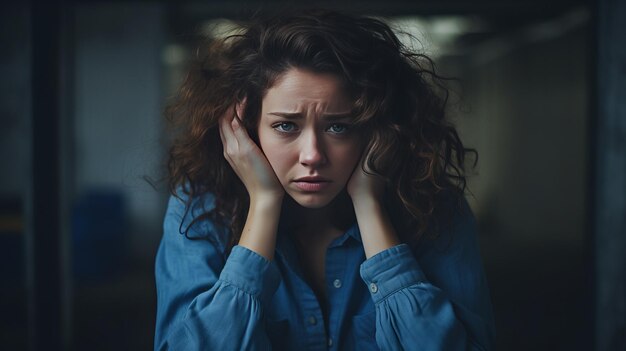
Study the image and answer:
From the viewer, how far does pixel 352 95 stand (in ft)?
4.30

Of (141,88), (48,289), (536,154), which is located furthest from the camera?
(536,154)

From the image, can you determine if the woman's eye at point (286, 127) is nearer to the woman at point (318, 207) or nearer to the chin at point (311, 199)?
the woman at point (318, 207)

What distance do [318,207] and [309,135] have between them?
0.18 m

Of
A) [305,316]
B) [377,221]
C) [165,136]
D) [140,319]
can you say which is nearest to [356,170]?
[377,221]

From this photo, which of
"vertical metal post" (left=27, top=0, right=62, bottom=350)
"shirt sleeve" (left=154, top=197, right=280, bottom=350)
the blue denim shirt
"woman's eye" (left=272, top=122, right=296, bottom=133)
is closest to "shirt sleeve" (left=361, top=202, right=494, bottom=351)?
the blue denim shirt

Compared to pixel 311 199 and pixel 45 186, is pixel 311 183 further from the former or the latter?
pixel 45 186

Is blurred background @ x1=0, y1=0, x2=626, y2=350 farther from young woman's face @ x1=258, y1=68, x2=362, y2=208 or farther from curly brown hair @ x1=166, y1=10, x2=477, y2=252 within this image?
young woman's face @ x1=258, y1=68, x2=362, y2=208

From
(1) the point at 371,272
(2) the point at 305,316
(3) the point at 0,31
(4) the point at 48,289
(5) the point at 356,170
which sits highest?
(3) the point at 0,31

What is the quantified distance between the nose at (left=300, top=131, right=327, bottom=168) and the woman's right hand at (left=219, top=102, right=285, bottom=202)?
10 centimetres

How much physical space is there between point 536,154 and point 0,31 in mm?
7792

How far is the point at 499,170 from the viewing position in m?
10.2

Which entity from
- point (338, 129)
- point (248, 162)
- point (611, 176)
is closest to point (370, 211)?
point (338, 129)

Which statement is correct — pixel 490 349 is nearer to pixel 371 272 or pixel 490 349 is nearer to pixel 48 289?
pixel 371 272

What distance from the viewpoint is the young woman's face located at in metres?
1.27
